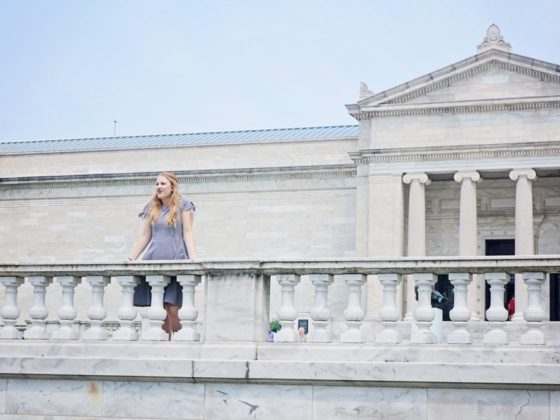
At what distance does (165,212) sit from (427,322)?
140 inches

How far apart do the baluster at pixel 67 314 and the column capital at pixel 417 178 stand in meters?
26.5

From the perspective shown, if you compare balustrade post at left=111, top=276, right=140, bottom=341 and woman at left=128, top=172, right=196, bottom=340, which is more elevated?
woman at left=128, top=172, right=196, bottom=340

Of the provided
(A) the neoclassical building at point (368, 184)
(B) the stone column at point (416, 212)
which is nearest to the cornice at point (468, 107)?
(A) the neoclassical building at point (368, 184)

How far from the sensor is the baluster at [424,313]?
972 cm

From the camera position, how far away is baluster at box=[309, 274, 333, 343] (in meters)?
9.98

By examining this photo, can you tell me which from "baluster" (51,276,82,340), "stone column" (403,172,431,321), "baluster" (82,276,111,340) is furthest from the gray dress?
"stone column" (403,172,431,321)

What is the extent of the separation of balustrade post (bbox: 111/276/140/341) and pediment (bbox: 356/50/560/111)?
Answer: 90.5ft

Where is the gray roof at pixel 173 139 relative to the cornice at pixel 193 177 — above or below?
above

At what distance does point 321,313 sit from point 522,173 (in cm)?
2693

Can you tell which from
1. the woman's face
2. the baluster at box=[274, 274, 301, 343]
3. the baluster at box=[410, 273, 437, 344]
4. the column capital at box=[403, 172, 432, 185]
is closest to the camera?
the baluster at box=[410, 273, 437, 344]

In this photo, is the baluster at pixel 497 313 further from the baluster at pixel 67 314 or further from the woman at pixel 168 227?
the baluster at pixel 67 314

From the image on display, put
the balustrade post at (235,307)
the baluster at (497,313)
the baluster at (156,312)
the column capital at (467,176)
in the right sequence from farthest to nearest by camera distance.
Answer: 1. the column capital at (467,176)
2. the baluster at (156,312)
3. the balustrade post at (235,307)
4. the baluster at (497,313)

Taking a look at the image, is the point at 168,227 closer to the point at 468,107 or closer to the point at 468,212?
the point at 468,212

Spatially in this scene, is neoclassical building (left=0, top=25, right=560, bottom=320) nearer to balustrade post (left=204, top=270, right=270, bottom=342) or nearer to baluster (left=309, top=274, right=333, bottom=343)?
baluster (left=309, top=274, right=333, bottom=343)
